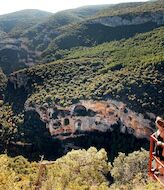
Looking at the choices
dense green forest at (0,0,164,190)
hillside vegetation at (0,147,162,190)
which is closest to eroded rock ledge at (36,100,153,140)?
dense green forest at (0,0,164,190)

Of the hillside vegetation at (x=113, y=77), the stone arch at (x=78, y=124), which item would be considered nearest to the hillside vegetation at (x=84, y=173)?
the stone arch at (x=78, y=124)

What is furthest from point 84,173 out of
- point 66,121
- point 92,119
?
point 66,121

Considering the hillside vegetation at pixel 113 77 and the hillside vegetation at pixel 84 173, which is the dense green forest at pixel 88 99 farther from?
the hillside vegetation at pixel 84 173

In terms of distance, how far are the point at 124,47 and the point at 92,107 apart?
191 ft

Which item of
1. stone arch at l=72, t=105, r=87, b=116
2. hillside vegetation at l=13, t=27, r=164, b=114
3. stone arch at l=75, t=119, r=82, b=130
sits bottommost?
stone arch at l=75, t=119, r=82, b=130

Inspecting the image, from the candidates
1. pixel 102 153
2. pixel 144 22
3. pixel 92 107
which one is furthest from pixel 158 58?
pixel 144 22

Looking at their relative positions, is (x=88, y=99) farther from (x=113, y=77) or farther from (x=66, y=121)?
(x=113, y=77)

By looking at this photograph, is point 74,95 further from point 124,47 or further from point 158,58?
point 124,47

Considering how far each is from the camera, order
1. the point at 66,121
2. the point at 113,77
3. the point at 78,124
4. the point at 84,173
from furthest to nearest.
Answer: the point at 113,77 → the point at 66,121 → the point at 78,124 → the point at 84,173

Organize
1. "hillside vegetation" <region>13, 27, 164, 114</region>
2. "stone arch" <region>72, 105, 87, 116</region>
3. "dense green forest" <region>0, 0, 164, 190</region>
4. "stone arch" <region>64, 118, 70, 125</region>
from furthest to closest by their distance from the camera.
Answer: "stone arch" <region>64, 118, 70, 125</region>
"stone arch" <region>72, 105, 87, 116</region>
"hillside vegetation" <region>13, 27, 164, 114</region>
"dense green forest" <region>0, 0, 164, 190</region>

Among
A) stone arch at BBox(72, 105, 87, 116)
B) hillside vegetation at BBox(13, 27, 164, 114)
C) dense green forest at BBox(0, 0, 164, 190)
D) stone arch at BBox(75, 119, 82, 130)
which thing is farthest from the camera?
stone arch at BBox(72, 105, 87, 116)

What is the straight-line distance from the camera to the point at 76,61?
148875 millimetres

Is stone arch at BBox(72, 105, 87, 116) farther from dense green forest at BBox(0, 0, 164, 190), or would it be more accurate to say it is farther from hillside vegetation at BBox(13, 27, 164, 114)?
hillside vegetation at BBox(13, 27, 164, 114)

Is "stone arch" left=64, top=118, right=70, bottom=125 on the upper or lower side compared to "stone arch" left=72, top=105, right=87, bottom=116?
lower
